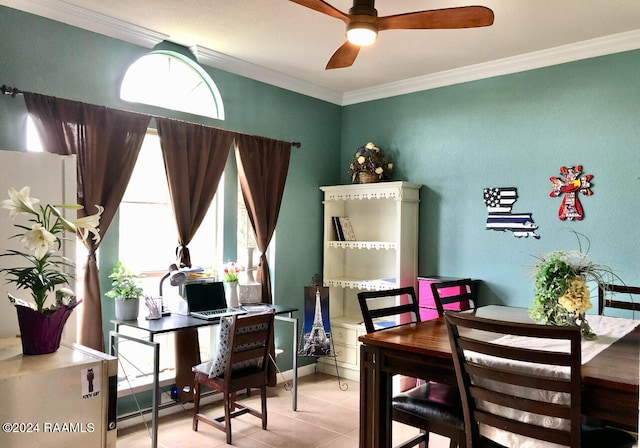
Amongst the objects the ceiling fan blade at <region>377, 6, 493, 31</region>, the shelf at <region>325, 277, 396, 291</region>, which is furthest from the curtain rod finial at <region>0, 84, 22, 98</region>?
the shelf at <region>325, 277, 396, 291</region>

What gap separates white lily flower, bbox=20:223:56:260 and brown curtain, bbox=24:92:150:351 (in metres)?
1.25

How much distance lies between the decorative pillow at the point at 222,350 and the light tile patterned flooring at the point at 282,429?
46cm

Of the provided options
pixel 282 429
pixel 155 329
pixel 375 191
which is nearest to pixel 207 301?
pixel 155 329

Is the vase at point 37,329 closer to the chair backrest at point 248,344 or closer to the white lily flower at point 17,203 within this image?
the white lily flower at point 17,203

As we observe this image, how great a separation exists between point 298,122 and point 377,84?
812mm

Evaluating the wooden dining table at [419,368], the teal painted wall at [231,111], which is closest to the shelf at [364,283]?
the teal painted wall at [231,111]

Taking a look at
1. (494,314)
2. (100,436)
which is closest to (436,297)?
(494,314)

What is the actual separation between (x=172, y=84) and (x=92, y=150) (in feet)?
3.19

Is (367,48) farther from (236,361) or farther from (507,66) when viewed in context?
(236,361)

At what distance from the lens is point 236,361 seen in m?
3.25

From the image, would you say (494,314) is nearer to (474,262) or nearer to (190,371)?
(474,262)

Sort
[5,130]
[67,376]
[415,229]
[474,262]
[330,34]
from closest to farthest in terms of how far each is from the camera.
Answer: [67,376] < [5,130] < [330,34] < [474,262] < [415,229]

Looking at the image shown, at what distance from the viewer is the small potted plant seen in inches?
131

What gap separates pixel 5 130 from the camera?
2.98m
